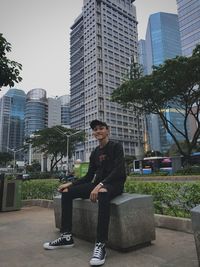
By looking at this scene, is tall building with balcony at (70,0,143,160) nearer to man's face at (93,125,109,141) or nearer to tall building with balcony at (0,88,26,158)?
tall building with balcony at (0,88,26,158)

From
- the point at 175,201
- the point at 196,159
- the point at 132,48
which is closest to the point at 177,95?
the point at 196,159

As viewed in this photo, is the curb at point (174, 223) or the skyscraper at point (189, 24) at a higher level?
the skyscraper at point (189, 24)

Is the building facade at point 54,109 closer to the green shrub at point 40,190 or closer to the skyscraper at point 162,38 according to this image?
the skyscraper at point 162,38

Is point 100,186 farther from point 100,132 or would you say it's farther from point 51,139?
point 51,139

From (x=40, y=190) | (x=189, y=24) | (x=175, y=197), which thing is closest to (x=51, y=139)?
(x=40, y=190)

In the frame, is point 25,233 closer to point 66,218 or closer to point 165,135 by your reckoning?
point 66,218

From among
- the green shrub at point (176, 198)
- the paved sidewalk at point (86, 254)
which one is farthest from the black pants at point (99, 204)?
the green shrub at point (176, 198)

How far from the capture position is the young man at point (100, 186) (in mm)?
2518

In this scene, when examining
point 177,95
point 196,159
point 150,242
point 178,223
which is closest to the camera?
point 150,242

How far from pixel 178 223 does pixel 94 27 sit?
309ft

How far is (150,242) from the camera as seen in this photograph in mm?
2877

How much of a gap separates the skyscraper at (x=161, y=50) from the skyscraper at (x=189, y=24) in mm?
23347

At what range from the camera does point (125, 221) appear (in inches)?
103

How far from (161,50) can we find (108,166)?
10844 centimetres
